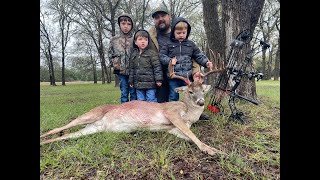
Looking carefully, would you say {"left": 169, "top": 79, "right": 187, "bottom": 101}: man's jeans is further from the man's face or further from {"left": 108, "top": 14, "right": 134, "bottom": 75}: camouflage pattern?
the man's face

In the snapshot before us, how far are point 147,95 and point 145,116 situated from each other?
27.3 inches

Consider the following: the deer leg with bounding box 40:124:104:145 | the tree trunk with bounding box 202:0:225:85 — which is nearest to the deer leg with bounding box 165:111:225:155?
the deer leg with bounding box 40:124:104:145

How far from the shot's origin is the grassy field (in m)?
1.71

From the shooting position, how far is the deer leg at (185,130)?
2080mm

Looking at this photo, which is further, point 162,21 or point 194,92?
point 162,21

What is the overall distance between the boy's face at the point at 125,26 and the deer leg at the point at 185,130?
159 cm

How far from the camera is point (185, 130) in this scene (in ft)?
7.90

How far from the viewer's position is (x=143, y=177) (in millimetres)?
1667

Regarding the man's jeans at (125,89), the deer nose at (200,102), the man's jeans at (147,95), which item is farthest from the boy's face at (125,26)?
the deer nose at (200,102)

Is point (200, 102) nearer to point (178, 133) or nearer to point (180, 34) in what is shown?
point (178, 133)

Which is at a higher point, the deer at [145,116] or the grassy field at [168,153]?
the deer at [145,116]

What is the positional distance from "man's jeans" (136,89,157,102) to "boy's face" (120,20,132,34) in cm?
95

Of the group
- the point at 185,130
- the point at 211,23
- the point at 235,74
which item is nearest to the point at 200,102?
the point at 185,130

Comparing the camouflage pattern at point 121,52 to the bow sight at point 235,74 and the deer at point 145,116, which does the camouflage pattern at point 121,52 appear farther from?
the bow sight at point 235,74
